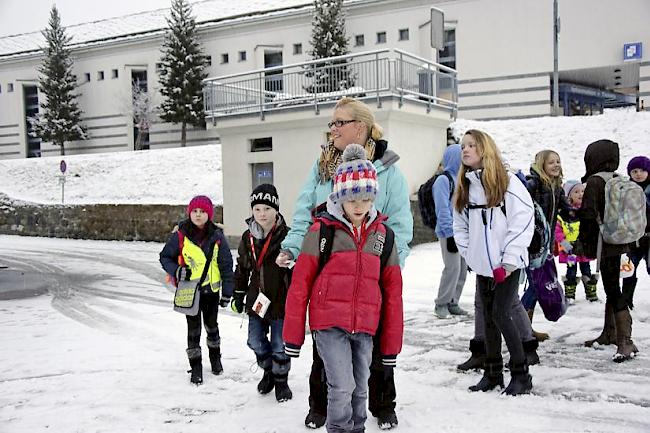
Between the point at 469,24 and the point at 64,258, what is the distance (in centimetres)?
2162

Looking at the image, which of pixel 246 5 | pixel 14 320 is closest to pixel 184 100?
pixel 246 5

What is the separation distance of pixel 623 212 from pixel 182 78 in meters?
32.4

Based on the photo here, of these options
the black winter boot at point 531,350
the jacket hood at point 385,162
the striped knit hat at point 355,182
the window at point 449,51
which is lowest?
the black winter boot at point 531,350

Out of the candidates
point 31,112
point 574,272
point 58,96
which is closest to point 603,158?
point 574,272

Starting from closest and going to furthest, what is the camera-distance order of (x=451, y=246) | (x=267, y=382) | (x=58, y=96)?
(x=267, y=382)
(x=451, y=246)
(x=58, y=96)

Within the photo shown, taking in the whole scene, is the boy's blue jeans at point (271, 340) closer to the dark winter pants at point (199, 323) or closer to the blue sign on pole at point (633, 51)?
the dark winter pants at point (199, 323)

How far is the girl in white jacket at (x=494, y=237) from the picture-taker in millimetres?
4316

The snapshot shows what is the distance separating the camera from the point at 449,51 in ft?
99.5

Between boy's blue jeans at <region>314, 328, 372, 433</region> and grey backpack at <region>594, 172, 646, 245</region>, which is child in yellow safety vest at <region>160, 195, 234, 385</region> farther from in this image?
grey backpack at <region>594, 172, 646, 245</region>

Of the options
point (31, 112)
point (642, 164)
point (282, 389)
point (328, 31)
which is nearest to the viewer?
point (282, 389)

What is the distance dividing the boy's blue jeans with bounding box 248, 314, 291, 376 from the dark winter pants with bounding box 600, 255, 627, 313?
2.91 meters

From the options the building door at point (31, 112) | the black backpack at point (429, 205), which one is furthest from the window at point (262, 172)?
the building door at point (31, 112)

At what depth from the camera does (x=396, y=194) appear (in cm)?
397

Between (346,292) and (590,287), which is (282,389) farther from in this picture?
(590,287)
